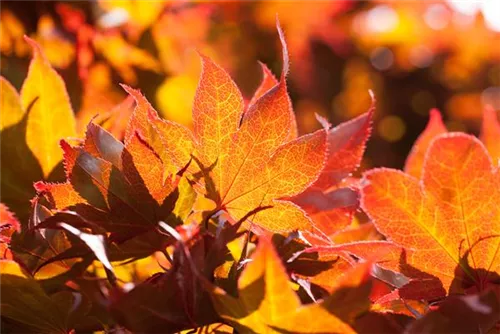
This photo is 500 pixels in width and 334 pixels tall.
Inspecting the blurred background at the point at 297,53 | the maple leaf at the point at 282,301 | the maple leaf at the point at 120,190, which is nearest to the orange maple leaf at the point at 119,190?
the maple leaf at the point at 120,190

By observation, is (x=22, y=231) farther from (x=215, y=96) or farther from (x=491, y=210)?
(x=491, y=210)

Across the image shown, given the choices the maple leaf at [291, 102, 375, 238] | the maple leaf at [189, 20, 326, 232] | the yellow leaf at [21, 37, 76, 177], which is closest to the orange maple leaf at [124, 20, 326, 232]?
the maple leaf at [189, 20, 326, 232]

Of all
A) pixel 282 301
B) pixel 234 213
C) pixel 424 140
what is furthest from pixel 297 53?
pixel 282 301

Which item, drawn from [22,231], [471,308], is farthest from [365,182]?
[22,231]

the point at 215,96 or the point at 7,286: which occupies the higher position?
the point at 215,96

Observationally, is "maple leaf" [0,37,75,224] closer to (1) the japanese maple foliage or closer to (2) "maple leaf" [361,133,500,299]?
(1) the japanese maple foliage

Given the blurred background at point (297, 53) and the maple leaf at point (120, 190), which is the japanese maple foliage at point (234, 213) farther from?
the blurred background at point (297, 53)

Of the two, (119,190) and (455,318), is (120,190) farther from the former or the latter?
(455,318)
